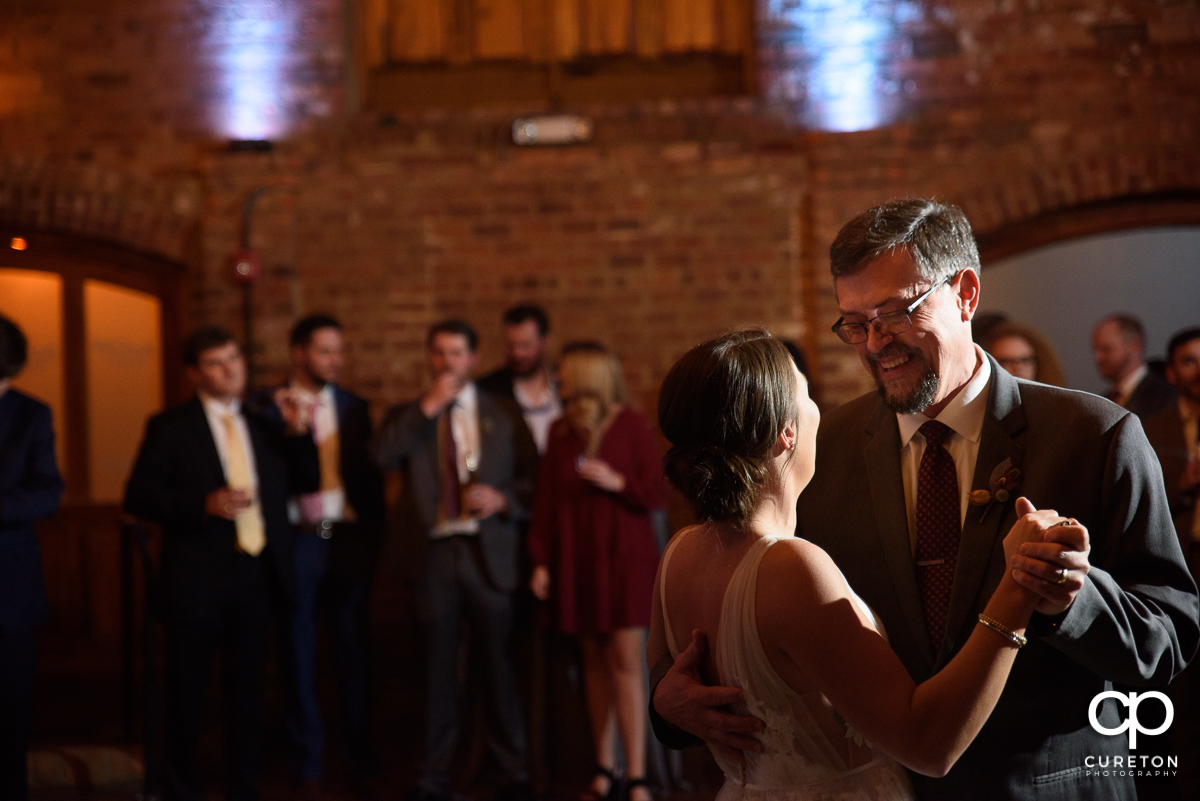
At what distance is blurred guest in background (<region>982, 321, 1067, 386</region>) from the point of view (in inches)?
143

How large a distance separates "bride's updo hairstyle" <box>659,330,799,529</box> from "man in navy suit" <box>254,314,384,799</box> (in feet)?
9.91

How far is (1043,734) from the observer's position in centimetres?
173

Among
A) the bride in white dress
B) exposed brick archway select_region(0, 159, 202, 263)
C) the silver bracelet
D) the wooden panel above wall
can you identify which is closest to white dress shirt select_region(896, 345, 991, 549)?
the bride in white dress

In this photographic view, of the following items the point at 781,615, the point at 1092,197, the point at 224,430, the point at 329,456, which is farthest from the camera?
Result: the point at 1092,197

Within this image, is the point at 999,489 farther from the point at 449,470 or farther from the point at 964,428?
the point at 449,470

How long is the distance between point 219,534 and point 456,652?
1092 millimetres

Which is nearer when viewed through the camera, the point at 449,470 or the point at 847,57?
the point at 449,470

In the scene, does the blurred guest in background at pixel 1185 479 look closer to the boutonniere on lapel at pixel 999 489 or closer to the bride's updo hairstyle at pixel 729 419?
the boutonniere on lapel at pixel 999 489

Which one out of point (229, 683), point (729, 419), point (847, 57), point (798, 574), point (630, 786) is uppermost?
point (847, 57)

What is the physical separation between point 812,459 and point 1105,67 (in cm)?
439

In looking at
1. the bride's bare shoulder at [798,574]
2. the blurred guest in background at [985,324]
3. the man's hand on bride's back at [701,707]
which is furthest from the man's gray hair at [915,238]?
the blurred guest in background at [985,324]

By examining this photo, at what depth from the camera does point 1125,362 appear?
4582mm

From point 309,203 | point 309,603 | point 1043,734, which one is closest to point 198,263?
point 309,203

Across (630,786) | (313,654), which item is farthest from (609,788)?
(313,654)
